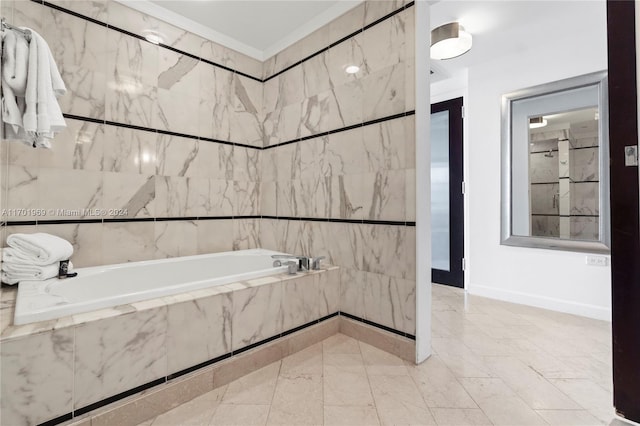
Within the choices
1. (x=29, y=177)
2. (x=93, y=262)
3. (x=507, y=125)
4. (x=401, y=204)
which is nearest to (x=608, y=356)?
(x=401, y=204)

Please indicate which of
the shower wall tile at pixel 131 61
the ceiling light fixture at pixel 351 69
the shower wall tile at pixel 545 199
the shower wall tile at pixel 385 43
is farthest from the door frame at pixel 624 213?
the shower wall tile at pixel 131 61

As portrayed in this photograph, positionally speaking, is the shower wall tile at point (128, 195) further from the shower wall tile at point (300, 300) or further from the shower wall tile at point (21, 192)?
the shower wall tile at point (300, 300)

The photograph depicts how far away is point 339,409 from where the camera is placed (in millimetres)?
1352

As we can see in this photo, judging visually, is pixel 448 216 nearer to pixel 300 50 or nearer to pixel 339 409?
pixel 300 50

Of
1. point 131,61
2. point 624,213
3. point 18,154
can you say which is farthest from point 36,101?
point 624,213

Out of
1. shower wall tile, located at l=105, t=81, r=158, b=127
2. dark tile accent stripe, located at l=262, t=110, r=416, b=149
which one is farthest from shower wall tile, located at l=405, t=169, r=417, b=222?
shower wall tile, located at l=105, t=81, r=158, b=127

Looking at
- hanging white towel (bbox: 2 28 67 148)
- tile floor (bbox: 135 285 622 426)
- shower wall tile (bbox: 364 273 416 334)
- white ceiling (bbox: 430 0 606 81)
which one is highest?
white ceiling (bbox: 430 0 606 81)

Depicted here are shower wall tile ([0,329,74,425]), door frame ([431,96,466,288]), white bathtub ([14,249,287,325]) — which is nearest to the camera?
shower wall tile ([0,329,74,425])

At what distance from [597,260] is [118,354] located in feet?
11.3

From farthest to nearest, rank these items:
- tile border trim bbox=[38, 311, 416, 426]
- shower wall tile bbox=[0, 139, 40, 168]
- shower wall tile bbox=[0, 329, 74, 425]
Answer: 1. shower wall tile bbox=[0, 139, 40, 168]
2. tile border trim bbox=[38, 311, 416, 426]
3. shower wall tile bbox=[0, 329, 74, 425]

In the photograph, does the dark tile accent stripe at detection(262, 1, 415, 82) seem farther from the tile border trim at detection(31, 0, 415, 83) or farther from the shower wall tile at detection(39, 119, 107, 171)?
the shower wall tile at detection(39, 119, 107, 171)

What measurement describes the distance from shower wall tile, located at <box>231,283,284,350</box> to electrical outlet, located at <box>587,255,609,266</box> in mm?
2667

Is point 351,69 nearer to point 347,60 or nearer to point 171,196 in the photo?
point 347,60

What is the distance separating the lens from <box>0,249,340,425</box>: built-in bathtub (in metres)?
1.04
